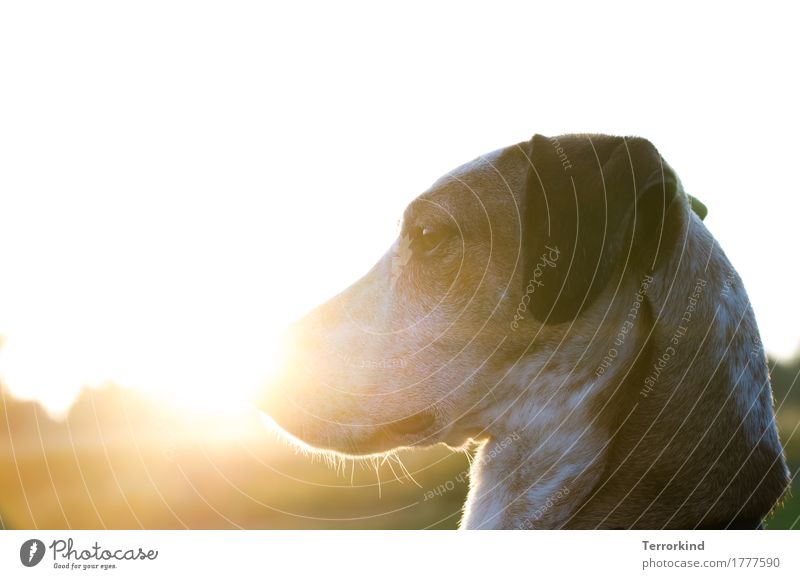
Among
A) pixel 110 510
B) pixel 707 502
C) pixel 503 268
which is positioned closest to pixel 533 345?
pixel 503 268

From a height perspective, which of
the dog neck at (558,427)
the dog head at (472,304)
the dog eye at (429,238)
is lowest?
the dog neck at (558,427)

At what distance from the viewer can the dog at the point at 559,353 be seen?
325cm

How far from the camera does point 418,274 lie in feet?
12.6

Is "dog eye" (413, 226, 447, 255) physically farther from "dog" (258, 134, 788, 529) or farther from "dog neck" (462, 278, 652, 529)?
"dog neck" (462, 278, 652, 529)

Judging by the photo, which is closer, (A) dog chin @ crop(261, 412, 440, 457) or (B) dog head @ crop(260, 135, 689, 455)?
(B) dog head @ crop(260, 135, 689, 455)

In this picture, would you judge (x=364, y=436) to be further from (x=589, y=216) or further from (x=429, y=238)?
(x=589, y=216)

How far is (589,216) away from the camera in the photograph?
3406 mm

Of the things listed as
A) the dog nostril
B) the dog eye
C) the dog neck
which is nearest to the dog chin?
the dog nostril

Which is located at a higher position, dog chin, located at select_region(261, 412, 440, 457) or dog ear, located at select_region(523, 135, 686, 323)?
dog ear, located at select_region(523, 135, 686, 323)

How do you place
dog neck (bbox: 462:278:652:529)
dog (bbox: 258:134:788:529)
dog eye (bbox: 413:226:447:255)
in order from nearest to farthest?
1. dog (bbox: 258:134:788:529)
2. dog neck (bbox: 462:278:652:529)
3. dog eye (bbox: 413:226:447:255)

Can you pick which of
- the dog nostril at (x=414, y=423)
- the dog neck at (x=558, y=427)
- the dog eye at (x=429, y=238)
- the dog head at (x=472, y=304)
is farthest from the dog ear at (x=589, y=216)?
the dog nostril at (x=414, y=423)

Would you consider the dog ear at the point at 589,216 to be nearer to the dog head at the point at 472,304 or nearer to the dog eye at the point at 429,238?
the dog head at the point at 472,304

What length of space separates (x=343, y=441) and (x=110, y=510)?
3.02 metres

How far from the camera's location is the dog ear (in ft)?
10.7
